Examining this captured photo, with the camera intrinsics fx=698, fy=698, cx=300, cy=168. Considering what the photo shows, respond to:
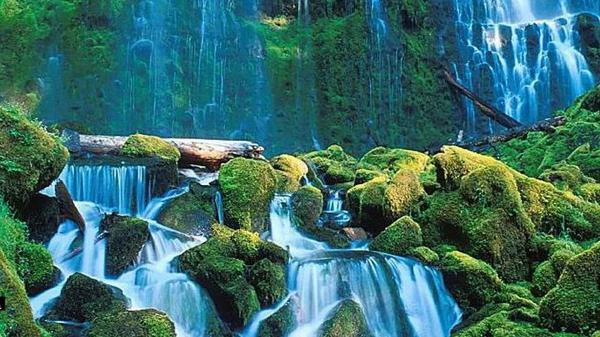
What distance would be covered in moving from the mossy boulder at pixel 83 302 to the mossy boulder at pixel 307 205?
4078 millimetres

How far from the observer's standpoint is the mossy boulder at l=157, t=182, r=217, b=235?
33.5ft

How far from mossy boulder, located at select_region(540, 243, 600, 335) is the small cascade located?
6.30 m

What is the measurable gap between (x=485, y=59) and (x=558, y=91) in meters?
2.69

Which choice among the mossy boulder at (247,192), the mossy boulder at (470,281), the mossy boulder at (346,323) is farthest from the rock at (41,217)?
the mossy boulder at (470,281)

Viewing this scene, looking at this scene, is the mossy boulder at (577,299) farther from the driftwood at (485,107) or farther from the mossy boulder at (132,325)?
the driftwood at (485,107)

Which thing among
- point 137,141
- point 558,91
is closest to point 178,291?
point 137,141

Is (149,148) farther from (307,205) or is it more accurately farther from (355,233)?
(355,233)

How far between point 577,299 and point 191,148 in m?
8.36

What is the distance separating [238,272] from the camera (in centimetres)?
834

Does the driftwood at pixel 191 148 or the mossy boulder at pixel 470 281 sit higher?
the driftwood at pixel 191 148

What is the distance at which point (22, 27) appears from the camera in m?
21.0

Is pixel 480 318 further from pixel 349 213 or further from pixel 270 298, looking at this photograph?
pixel 349 213

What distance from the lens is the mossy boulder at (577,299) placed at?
7059mm

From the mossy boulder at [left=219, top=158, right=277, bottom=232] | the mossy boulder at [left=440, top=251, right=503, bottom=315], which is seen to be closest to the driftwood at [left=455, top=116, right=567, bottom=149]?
the mossy boulder at [left=219, top=158, right=277, bottom=232]
